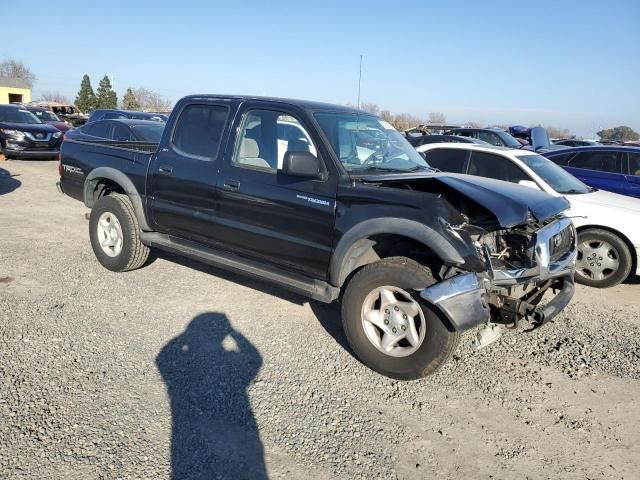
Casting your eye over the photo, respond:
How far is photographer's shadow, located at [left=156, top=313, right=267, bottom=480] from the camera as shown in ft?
8.65

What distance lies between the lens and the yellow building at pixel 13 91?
54.2 metres

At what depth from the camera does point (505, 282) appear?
3.30 m

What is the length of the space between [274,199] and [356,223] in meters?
0.79

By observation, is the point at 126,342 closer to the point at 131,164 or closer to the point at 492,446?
the point at 131,164

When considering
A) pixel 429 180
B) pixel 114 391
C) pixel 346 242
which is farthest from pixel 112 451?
pixel 429 180

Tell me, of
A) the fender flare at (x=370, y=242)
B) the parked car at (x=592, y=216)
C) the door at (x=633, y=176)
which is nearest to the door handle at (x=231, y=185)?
the fender flare at (x=370, y=242)

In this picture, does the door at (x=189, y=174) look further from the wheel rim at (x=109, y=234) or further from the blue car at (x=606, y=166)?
the blue car at (x=606, y=166)

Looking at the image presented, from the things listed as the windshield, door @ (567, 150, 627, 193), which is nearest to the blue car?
door @ (567, 150, 627, 193)

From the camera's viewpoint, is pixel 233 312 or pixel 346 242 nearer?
pixel 346 242

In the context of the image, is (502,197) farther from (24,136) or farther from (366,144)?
(24,136)

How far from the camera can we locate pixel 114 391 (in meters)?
3.23

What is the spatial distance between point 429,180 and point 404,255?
0.61 meters

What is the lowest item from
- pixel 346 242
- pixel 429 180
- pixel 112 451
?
pixel 112 451

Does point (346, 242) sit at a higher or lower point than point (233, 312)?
higher
